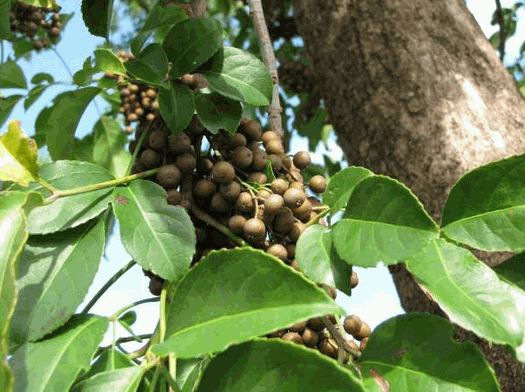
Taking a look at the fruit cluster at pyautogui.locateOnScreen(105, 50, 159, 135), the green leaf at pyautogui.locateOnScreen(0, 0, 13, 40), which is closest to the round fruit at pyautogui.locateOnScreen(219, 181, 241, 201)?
the green leaf at pyautogui.locateOnScreen(0, 0, 13, 40)

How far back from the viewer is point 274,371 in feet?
1.79

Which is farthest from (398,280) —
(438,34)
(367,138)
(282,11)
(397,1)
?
(282,11)

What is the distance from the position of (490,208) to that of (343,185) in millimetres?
181

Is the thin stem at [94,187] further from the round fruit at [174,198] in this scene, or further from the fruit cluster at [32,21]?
the fruit cluster at [32,21]

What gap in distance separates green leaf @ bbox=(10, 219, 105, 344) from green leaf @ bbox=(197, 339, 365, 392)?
20cm

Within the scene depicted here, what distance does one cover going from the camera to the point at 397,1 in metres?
2.03

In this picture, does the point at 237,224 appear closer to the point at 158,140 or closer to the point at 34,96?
the point at 158,140

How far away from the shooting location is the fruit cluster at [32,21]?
2.44 metres

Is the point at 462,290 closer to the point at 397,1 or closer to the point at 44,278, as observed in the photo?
the point at 44,278

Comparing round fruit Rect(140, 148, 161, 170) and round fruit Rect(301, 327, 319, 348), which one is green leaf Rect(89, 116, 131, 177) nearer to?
round fruit Rect(140, 148, 161, 170)

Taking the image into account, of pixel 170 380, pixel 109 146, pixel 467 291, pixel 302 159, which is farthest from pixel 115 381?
pixel 109 146

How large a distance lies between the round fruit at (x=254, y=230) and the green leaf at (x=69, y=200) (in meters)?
0.17

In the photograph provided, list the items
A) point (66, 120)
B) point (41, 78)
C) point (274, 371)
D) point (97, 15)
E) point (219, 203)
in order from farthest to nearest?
point (41, 78), point (66, 120), point (97, 15), point (219, 203), point (274, 371)

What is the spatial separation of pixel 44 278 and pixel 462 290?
1.46ft
